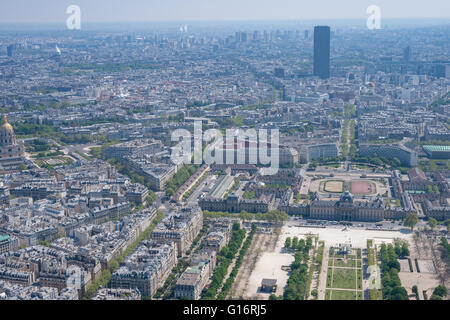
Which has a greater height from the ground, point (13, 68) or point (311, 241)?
point (13, 68)

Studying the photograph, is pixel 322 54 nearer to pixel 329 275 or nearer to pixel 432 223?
pixel 432 223

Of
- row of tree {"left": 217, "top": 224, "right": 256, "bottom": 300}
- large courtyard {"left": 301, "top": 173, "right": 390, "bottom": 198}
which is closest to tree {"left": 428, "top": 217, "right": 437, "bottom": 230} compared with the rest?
large courtyard {"left": 301, "top": 173, "right": 390, "bottom": 198}

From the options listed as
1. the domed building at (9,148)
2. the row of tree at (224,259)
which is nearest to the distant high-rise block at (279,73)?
the domed building at (9,148)

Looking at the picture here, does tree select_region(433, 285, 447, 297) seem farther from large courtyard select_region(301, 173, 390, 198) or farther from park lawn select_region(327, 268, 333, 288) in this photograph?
large courtyard select_region(301, 173, 390, 198)

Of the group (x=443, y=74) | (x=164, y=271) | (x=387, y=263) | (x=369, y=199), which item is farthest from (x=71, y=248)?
A: (x=443, y=74)

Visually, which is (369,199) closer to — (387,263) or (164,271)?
(387,263)
